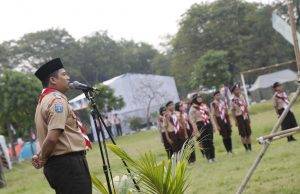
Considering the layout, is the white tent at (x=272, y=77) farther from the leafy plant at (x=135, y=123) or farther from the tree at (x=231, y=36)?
the leafy plant at (x=135, y=123)

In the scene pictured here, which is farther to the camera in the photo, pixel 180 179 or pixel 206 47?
pixel 206 47

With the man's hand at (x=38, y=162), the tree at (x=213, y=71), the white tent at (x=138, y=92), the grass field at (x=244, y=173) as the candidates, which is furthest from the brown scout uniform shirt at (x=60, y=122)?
the white tent at (x=138, y=92)

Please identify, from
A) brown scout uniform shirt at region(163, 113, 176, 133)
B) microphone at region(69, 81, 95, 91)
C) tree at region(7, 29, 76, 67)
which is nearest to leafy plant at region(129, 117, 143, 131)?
tree at region(7, 29, 76, 67)

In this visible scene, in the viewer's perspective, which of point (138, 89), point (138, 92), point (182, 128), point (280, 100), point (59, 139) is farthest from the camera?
point (138, 89)

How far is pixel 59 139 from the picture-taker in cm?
473

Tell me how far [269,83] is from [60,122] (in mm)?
42086

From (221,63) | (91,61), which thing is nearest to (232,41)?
(221,63)

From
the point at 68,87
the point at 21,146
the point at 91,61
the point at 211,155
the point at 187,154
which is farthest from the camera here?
the point at 91,61

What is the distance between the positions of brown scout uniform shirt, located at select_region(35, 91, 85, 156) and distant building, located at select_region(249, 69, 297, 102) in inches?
1554

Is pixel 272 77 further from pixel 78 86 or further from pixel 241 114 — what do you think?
pixel 78 86

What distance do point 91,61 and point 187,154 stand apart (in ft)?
193

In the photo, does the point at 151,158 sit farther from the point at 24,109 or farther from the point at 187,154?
the point at 24,109

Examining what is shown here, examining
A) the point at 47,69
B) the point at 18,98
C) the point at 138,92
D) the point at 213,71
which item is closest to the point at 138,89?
the point at 138,92

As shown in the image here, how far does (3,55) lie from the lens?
193ft
